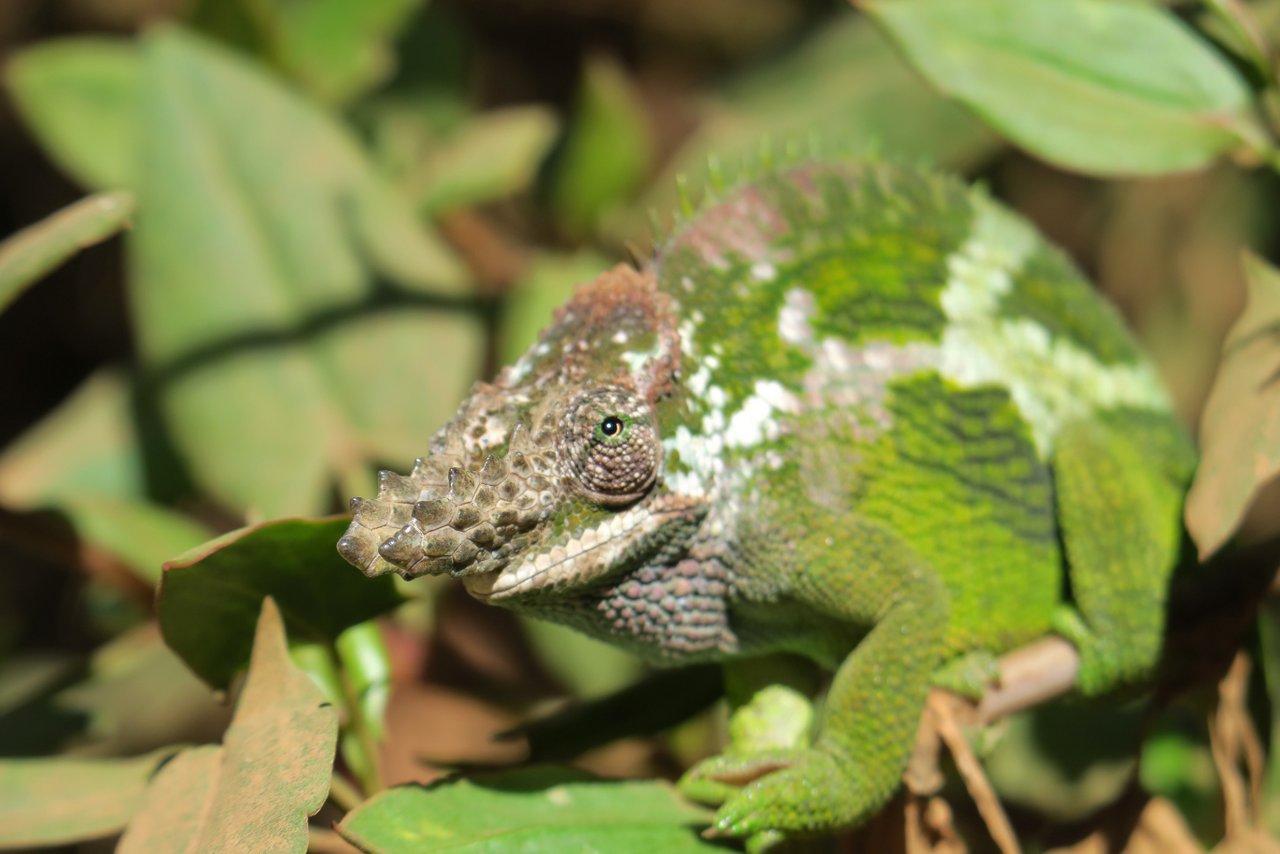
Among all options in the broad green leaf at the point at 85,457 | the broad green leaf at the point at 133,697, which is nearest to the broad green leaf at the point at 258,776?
the broad green leaf at the point at 133,697

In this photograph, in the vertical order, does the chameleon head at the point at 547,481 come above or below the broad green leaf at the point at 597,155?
above

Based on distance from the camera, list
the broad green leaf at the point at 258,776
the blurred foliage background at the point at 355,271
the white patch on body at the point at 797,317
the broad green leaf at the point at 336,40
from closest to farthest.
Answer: the broad green leaf at the point at 258,776
the white patch on body at the point at 797,317
the blurred foliage background at the point at 355,271
the broad green leaf at the point at 336,40

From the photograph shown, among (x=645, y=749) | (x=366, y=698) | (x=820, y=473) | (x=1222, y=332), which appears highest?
(x=820, y=473)

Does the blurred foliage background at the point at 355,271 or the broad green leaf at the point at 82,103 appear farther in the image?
the broad green leaf at the point at 82,103

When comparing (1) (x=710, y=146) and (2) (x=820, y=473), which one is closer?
(2) (x=820, y=473)

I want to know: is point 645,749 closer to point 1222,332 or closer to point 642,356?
point 642,356

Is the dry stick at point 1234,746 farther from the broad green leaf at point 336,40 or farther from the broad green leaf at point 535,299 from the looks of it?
the broad green leaf at point 336,40

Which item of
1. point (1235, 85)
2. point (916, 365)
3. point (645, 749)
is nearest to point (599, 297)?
point (916, 365)
